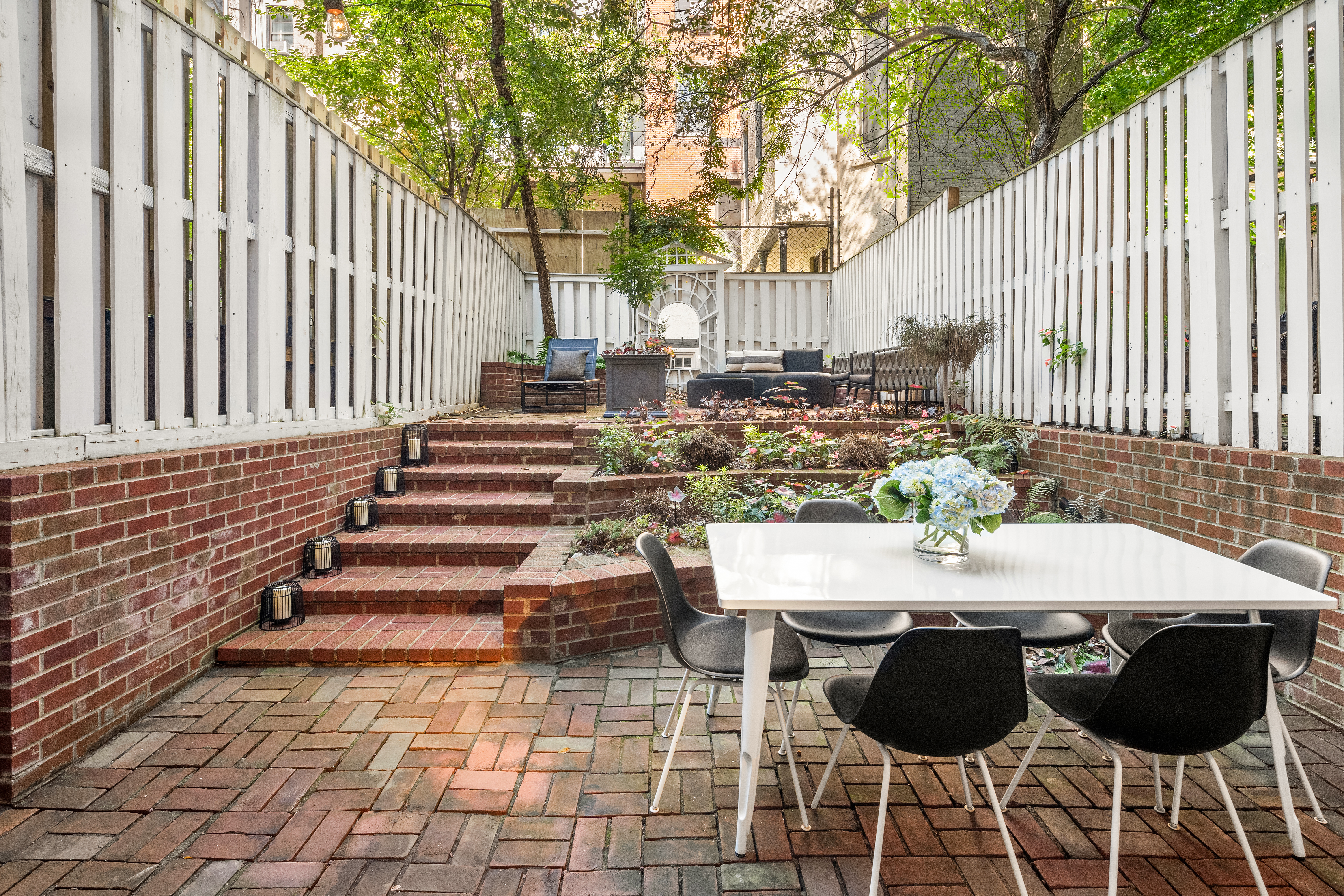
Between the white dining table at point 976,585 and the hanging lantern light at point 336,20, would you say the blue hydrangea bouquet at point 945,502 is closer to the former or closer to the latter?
the white dining table at point 976,585

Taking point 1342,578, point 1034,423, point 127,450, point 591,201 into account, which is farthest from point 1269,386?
point 591,201

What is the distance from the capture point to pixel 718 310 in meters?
10.9

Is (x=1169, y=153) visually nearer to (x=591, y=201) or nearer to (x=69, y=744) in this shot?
(x=69, y=744)

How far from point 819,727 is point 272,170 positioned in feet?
12.9

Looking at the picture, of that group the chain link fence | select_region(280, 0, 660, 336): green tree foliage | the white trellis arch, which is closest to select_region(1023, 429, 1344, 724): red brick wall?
select_region(280, 0, 660, 336): green tree foliage

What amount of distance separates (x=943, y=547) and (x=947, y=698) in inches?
27.5

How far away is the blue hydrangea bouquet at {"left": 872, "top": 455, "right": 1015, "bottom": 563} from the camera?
86.8 inches

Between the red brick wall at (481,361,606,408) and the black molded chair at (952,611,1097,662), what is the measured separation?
19.4ft

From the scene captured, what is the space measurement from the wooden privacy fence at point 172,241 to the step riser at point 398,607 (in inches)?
39.0

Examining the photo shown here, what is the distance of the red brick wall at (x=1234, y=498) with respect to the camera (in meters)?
2.71

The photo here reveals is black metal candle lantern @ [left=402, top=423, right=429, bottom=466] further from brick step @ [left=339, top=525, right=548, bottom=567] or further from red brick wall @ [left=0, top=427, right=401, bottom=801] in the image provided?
red brick wall @ [left=0, top=427, right=401, bottom=801]

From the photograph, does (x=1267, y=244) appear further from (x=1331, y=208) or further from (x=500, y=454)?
(x=500, y=454)

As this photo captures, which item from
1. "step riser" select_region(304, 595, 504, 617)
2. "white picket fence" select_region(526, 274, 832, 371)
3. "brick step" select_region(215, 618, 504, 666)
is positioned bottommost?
"brick step" select_region(215, 618, 504, 666)

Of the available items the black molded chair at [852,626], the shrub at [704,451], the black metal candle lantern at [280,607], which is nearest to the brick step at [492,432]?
the shrub at [704,451]
